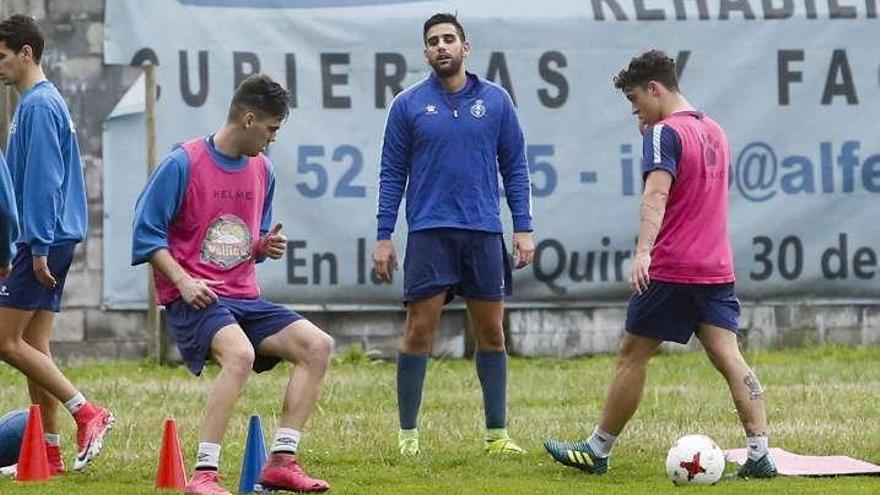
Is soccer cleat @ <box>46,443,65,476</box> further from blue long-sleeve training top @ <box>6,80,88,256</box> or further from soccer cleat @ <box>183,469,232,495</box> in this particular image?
soccer cleat @ <box>183,469,232,495</box>

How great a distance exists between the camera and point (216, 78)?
16.0 metres

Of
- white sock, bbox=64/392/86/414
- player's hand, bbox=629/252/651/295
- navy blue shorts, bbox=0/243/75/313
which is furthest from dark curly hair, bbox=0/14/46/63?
player's hand, bbox=629/252/651/295

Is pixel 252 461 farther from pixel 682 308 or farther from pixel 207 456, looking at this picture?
pixel 682 308

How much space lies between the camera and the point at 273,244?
839 cm

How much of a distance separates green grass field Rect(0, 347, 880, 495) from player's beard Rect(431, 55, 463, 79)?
180cm

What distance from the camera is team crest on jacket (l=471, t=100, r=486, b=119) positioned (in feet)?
32.7

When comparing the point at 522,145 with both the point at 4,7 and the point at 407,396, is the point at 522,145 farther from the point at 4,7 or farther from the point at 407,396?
the point at 4,7

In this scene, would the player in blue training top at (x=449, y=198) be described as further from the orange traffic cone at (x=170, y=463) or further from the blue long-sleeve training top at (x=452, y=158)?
the orange traffic cone at (x=170, y=463)

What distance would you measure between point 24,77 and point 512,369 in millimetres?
7027

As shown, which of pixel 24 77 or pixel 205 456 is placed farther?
pixel 24 77

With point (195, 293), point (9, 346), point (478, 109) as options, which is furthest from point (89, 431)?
point (478, 109)

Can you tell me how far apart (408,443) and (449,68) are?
70.9 inches

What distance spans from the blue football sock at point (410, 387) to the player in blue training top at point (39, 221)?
5.25ft

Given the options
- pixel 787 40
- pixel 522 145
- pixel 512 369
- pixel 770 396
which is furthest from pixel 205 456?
pixel 787 40
